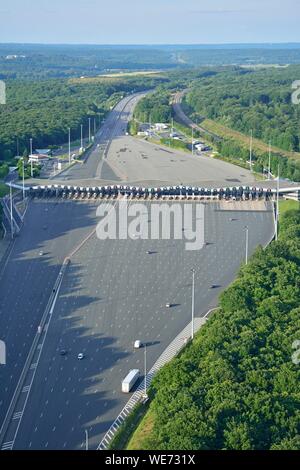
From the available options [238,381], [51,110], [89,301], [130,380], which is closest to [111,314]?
[89,301]

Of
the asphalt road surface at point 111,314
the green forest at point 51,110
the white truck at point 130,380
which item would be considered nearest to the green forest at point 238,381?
the white truck at point 130,380

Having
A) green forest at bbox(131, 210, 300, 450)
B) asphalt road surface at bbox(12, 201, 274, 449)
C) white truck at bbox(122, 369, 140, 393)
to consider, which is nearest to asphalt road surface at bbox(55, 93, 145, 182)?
asphalt road surface at bbox(12, 201, 274, 449)

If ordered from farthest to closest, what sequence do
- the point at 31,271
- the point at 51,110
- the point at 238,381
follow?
1. the point at 51,110
2. the point at 31,271
3. the point at 238,381

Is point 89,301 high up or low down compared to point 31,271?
down

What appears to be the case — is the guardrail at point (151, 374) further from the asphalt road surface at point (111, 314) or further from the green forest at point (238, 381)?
the green forest at point (238, 381)

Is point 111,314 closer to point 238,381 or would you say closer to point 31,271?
point 31,271

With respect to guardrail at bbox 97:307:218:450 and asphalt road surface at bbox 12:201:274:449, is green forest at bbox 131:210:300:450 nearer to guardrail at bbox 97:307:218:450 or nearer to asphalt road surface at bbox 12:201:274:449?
guardrail at bbox 97:307:218:450
